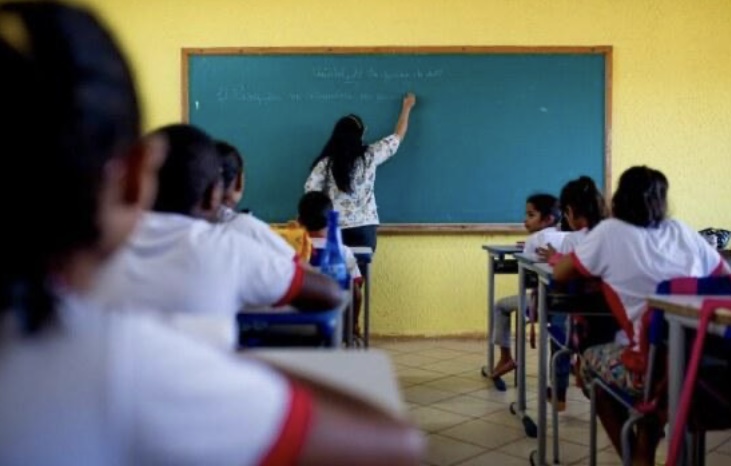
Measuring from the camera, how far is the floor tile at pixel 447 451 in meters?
3.06

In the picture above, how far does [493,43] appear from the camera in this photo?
17.5 feet

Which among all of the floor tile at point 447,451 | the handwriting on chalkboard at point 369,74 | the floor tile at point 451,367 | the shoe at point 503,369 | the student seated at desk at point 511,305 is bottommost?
the floor tile at point 447,451

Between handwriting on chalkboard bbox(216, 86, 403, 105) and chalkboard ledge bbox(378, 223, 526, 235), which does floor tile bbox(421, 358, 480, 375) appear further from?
handwriting on chalkboard bbox(216, 86, 403, 105)

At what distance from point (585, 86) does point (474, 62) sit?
2.39 feet

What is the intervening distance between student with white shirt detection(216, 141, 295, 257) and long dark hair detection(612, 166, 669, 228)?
1059 millimetres

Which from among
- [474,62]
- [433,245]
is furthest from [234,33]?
[433,245]

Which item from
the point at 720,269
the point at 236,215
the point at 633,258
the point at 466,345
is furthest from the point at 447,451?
the point at 466,345

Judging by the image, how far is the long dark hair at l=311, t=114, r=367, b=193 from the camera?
502 centimetres

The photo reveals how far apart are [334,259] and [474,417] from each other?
1538 millimetres

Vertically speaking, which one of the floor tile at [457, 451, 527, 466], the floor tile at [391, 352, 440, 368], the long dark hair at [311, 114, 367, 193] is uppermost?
the long dark hair at [311, 114, 367, 193]

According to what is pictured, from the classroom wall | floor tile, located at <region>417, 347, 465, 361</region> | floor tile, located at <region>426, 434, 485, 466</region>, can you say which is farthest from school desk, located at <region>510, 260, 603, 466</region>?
the classroom wall

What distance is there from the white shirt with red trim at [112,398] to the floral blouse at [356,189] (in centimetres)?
447

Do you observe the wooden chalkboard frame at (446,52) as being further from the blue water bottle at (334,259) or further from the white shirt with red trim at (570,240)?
the blue water bottle at (334,259)

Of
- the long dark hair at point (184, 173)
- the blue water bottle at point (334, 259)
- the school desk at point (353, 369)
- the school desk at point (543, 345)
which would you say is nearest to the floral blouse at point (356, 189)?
the school desk at point (543, 345)
